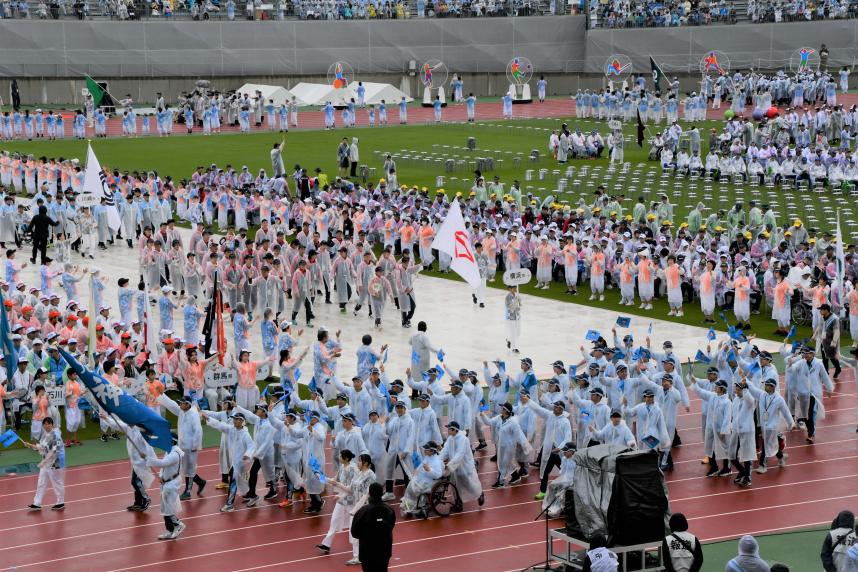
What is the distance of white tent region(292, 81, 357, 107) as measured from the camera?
64.8 metres

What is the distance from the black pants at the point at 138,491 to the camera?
60.7 feet

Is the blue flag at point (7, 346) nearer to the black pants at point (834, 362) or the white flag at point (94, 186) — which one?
the white flag at point (94, 186)

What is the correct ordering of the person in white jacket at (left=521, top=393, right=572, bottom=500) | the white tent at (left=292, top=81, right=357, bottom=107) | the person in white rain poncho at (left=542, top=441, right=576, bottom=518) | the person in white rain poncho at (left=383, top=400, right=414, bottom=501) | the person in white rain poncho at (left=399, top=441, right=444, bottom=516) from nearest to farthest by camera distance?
the person in white rain poncho at (left=542, top=441, right=576, bottom=518) → the person in white rain poncho at (left=399, top=441, right=444, bottom=516) → the person in white rain poncho at (left=383, top=400, right=414, bottom=501) → the person in white jacket at (left=521, top=393, right=572, bottom=500) → the white tent at (left=292, top=81, right=357, bottom=107)

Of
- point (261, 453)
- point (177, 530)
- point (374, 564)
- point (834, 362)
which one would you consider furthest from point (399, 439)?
point (834, 362)

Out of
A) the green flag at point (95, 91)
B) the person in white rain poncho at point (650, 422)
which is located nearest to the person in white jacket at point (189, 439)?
the person in white rain poncho at point (650, 422)

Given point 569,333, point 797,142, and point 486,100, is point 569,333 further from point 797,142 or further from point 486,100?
point 486,100

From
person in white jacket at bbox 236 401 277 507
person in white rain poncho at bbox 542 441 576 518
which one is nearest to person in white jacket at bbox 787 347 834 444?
person in white rain poncho at bbox 542 441 576 518

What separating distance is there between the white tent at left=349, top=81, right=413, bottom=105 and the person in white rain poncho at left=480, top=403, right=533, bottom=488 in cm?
4664

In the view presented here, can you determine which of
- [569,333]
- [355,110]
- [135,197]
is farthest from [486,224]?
[355,110]

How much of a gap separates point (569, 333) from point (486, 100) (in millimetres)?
41788

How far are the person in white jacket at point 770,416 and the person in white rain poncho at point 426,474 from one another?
15.2ft

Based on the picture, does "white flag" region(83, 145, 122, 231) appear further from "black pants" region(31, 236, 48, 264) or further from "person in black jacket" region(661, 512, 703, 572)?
"person in black jacket" region(661, 512, 703, 572)

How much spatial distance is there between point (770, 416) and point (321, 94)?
47.8 metres

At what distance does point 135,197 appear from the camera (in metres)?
36.5
